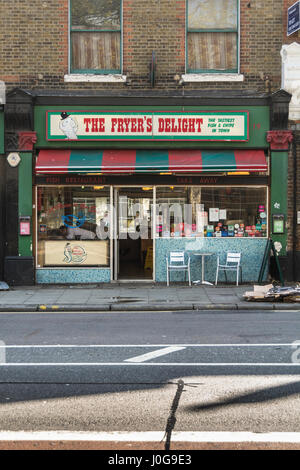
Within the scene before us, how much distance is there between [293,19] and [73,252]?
27.5 ft

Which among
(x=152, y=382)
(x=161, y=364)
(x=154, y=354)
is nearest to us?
(x=152, y=382)

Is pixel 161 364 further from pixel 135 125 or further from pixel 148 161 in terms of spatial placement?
→ pixel 135 125

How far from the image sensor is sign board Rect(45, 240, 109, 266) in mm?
14719

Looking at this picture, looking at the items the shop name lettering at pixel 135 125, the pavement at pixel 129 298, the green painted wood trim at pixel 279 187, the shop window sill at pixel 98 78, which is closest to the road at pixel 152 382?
the pavement at pixel 129 298

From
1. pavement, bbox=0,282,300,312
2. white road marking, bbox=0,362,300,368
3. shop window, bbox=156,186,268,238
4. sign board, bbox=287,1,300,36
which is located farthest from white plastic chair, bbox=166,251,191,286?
white road marking, bbox=0,362,300,368

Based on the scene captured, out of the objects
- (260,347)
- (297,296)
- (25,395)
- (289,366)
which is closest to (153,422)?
(25,395)

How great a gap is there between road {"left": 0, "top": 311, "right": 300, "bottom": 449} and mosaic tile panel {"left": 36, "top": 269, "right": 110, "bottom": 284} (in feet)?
15.8

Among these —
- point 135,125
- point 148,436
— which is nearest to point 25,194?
point 135,125

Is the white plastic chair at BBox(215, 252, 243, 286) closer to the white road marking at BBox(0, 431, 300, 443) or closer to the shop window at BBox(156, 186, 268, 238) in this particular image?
the shop window at BBox(156, 186, 268, 238)

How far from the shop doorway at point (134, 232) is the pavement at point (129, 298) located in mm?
580

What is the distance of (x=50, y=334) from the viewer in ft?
28.6

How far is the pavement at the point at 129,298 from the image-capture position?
11461mm

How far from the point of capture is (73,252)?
1473cm
